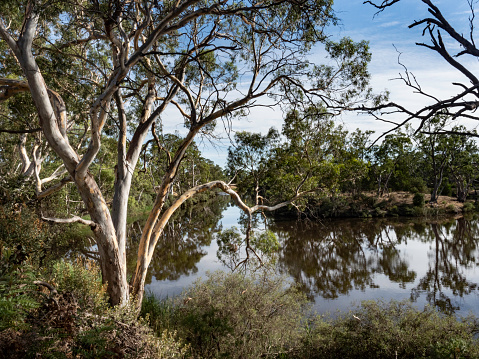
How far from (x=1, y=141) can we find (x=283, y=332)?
1685cm

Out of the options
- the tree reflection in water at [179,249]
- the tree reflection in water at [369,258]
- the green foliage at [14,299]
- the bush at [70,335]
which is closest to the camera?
the bush at [70,335]

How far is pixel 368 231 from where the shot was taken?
18.5 metres

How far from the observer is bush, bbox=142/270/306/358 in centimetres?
457

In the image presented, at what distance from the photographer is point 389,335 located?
4.64 metres

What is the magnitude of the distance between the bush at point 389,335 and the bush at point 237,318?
0.50 meters

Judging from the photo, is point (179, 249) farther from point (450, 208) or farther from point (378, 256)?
point (450, 208)

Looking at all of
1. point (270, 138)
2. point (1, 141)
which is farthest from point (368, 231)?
point (1, 141)

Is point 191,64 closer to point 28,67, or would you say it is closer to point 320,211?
point 28,67

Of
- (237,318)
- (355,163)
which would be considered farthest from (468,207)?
(237,318)

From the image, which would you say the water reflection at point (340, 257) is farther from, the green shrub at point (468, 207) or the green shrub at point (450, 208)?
the green shrub at point (468, 207)

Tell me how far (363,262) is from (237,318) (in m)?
9.36

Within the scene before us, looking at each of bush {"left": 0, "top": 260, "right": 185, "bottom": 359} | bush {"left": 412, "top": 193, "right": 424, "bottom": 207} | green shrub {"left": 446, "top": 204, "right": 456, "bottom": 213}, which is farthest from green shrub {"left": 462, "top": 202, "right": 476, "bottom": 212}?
bush {"left": 0, "top": 260, "right": 185, "bottom": 359}

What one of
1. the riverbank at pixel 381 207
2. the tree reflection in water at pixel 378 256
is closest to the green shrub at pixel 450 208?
the riverbank at pixel 381 207

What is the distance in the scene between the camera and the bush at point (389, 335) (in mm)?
4486
